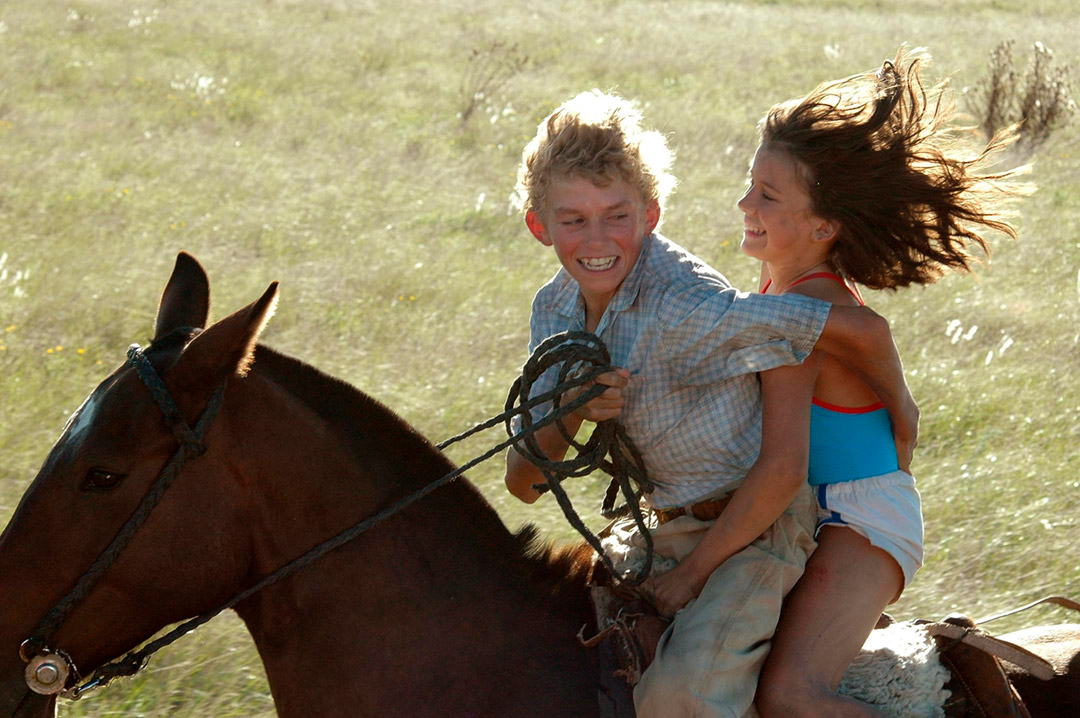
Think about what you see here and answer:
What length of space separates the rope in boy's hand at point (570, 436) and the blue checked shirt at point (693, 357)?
0.21 ft

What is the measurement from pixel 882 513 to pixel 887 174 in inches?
36.1

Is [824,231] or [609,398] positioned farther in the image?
[824,231]

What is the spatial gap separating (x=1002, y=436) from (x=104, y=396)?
19.2ft

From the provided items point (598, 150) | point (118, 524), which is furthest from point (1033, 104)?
point (118, 524)

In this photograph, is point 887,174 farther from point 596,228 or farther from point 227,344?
point 227,344

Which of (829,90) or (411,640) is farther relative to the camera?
(829,90)

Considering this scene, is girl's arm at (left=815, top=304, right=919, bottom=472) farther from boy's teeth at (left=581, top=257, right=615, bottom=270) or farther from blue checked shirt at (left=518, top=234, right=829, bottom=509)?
boy's teeth at (left=581, top=257, right=615, bottom=270)

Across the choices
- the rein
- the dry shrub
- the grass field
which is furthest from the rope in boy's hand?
the dry shrub

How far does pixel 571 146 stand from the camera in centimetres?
272

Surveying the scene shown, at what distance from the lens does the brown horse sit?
2.46 meters

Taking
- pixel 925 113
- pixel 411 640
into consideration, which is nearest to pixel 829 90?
pixel 925 113

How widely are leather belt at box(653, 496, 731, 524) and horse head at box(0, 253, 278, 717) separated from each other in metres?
1.13

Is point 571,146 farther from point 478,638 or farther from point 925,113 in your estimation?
point 478,638

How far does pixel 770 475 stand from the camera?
258 cm
